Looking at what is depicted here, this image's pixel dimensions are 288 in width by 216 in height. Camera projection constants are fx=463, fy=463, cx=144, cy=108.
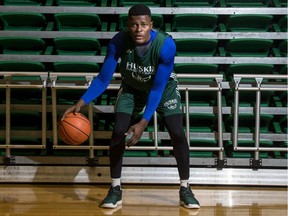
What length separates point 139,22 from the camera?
302 cm

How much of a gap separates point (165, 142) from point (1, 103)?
1686 mm

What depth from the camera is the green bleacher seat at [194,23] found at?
195 inches

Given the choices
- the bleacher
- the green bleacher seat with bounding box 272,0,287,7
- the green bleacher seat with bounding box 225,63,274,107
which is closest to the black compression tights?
the bleacher

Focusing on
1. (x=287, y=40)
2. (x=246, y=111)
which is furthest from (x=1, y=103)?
(x=287, y=40)

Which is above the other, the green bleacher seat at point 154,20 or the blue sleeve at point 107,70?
the green bleacher seat at point 154,20

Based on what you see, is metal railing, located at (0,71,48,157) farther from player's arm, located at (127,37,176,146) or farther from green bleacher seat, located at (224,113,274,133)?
green bleacher seat, located at (224,113,274,133)

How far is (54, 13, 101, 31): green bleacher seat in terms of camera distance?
16.3 feet

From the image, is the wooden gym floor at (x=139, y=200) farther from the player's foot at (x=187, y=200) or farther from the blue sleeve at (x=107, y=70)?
the blue sleeve at (x=107, y=70)

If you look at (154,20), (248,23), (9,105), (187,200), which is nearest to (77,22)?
(154,20)

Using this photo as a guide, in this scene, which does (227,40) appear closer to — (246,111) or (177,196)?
(246,111)

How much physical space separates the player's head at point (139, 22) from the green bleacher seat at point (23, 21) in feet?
7.32

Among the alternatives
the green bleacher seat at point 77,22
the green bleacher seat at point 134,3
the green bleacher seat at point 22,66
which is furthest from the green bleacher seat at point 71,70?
the green bleacher seat at point 134,3

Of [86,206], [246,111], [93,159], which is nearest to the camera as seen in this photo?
[86,206]

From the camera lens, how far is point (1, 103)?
15.1ft
